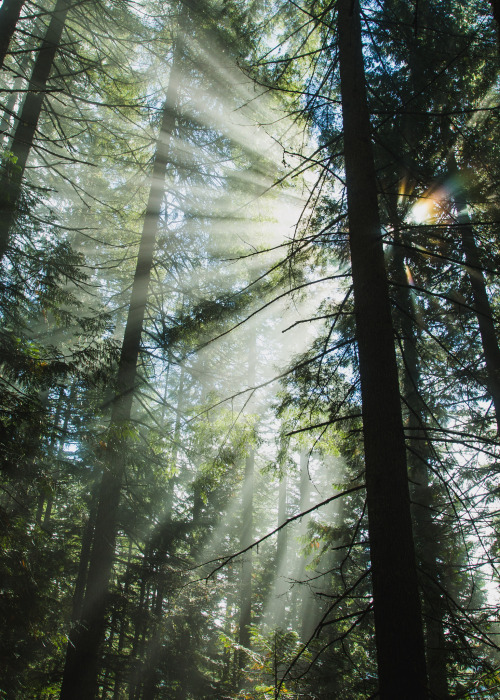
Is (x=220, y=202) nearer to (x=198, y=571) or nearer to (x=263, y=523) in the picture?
(x=198, y=571)

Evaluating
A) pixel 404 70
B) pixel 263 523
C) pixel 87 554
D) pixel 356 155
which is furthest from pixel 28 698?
pixel 263 523

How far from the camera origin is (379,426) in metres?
3.07

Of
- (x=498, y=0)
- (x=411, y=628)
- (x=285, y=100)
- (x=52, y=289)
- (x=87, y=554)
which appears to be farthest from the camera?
(x=87, y=554)

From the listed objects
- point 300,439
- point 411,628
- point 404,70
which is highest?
point 404,70

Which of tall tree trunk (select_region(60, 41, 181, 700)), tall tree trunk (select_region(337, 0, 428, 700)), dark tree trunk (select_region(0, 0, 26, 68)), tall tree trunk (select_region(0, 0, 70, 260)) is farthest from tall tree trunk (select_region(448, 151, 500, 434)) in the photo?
dark tree trunk (select_region(0, 0, 26, 68))

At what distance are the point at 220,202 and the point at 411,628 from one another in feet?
30.0

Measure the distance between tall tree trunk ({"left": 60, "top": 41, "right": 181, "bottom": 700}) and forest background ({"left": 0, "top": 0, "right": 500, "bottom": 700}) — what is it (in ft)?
0.16

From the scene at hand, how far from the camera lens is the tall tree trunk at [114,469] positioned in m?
6.70

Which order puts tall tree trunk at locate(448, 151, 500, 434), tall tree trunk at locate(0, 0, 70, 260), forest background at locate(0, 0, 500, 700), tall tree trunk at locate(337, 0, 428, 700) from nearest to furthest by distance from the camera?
tall tree trunk at locate(337, 0, 428, 700) < forest background at locate(0, 0, 500, 700) < tall tree trunk at locate(0, 0, 70, 260) < tall tree trunk at locate(448, 151, 500, 434)

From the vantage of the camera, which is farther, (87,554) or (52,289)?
(87,554)

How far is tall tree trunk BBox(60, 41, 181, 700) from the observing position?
22.0ft

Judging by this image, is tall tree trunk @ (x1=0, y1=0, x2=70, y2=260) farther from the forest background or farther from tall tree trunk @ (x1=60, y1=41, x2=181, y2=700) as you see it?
tall tree trunk @ (x1=60, y1=41, x2=181, y2=700)

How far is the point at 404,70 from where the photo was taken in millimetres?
8258

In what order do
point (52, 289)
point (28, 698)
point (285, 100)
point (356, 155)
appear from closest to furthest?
point (356, 155)
point (285, 100)
point (52, 289)
point (28, 698)
